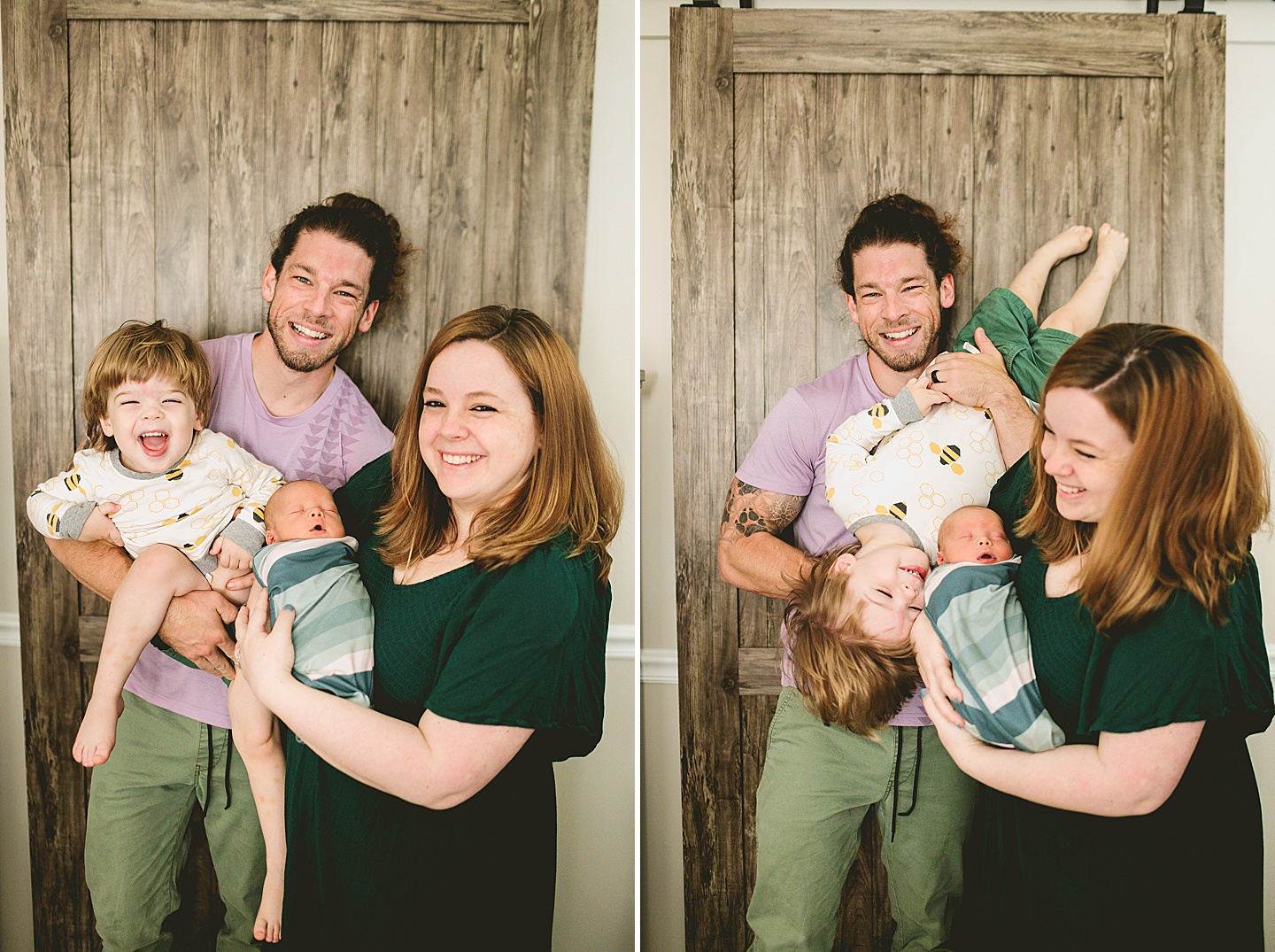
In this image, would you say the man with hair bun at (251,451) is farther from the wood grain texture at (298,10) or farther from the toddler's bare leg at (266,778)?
the wood grain texture at (298,10)

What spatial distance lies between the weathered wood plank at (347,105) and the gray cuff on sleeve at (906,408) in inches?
37.6

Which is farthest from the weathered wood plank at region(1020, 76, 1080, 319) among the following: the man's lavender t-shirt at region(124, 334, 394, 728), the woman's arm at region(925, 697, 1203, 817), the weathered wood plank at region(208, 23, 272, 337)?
the weathered wood plank at region(208, 23, 272, 337)

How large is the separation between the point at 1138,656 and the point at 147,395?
5.26 feet

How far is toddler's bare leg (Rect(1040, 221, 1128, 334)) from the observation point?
4.52 ft

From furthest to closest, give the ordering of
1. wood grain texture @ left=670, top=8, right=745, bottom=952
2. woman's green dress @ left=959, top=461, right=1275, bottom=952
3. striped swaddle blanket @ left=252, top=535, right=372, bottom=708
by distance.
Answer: wood grain texture @ left=670, top=8, right=745, bottom=952 < striped swaddle blanket @ left=252, top=535, right=372, bottom=708 < woman's green dress @ left=959, top=461, right=1275, bottom=952

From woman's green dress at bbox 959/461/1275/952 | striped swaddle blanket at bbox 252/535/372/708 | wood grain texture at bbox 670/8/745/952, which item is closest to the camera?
woman's green dress at bbox 959/461/1275/952

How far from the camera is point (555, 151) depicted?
1479 millimetres

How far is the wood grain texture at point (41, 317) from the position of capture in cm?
148

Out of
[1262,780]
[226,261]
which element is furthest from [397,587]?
[1262,780]

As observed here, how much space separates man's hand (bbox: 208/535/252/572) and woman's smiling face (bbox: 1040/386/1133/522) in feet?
4.17

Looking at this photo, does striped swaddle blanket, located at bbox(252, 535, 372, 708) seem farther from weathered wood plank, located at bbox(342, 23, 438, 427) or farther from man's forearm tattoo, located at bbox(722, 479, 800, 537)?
man's forearm tattoo, located at bbox(722, 479, 800, 537)

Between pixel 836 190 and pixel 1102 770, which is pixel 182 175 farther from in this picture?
pixel 1102 770

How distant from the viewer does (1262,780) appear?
1366 millimetres

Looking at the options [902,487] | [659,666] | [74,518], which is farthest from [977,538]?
Result: [74,518]
